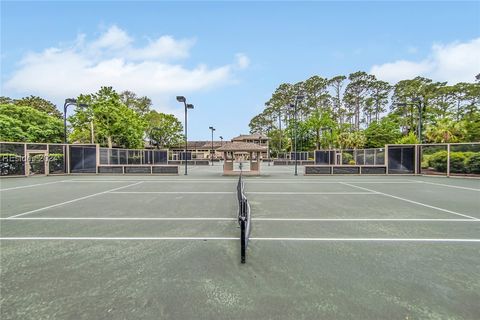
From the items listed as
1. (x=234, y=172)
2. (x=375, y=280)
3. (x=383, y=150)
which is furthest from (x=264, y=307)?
(x=383, y=150)

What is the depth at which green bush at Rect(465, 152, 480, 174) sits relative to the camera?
1689cm

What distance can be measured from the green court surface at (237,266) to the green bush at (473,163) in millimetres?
14658

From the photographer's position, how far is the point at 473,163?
17109 mm

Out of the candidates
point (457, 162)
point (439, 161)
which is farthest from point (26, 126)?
point (457, 162)

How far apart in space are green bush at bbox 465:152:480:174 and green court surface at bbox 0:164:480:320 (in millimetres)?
14658

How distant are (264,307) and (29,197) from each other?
12038 millimetres

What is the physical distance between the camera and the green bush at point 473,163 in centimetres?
1689

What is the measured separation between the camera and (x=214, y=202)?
8.84 metres

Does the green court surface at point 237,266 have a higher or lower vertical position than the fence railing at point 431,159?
lower

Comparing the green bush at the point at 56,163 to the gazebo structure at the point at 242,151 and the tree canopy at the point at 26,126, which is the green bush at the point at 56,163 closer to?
the gazebo structure at the point at 242,151

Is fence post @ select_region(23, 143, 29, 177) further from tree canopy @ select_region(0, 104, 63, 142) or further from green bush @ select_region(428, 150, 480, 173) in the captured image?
green bush @ select_region(428, 150, 480, 173)

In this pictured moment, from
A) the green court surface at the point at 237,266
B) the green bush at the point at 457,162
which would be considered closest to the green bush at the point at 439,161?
the green bush at the point at 457,162

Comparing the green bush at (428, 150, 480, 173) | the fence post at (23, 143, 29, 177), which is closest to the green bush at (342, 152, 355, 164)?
the green bush at (428, 150, 480, 173)

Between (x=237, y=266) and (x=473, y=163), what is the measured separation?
22.5m
